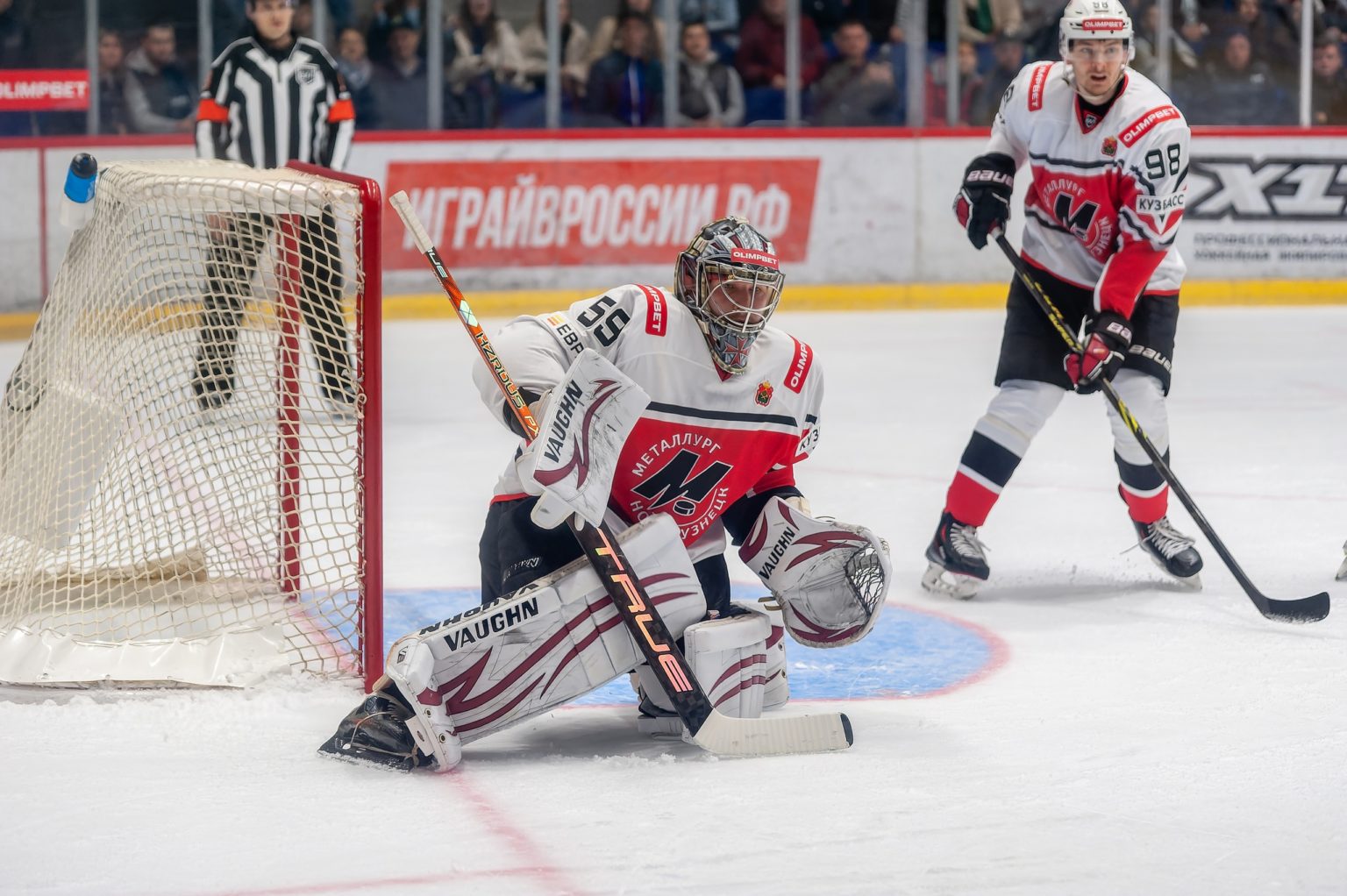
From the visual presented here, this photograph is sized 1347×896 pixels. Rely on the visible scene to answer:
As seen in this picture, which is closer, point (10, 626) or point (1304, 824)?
point (1304, 824)

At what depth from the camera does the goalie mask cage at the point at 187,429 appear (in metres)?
2.88

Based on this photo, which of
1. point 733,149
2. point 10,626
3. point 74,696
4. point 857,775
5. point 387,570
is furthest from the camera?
point 733,149

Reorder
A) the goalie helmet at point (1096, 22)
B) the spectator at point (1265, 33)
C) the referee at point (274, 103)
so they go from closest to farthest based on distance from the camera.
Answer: the goalie helmet at point (1096, 22)
the referee at point (274, 103)
the spectator at point (1265, 33)

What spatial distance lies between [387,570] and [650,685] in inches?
51.0

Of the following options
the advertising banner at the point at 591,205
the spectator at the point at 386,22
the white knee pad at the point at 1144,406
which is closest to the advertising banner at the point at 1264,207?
the advertising banner at the point at 591,205

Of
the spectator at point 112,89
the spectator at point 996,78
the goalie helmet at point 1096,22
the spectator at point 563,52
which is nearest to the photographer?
the goalie helmet at point 1096,22

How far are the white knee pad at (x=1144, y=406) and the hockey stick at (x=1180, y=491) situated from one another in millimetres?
38

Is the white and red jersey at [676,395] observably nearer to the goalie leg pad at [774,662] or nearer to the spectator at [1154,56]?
the goalie leg pad at [774,662]

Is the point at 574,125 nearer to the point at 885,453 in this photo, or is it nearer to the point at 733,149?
the point at 733,149

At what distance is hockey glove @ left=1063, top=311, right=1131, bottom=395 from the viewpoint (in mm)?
3607

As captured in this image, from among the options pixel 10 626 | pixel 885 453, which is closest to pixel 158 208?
pixel 10 626

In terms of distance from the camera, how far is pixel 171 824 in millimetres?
2189

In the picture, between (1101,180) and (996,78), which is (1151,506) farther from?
(996,78)

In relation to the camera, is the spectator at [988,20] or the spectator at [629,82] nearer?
the spectator at [629,82]
